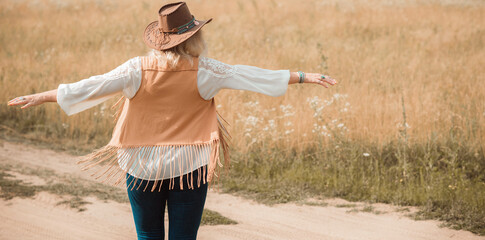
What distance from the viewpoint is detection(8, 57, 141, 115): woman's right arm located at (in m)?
2.86

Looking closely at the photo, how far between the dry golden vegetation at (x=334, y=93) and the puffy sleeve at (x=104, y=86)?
342 centimetres

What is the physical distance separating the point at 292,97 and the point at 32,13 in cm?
1091

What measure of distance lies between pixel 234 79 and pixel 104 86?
66cm

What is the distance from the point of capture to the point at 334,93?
873cm

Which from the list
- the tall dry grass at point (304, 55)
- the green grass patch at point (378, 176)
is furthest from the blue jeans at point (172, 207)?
the tall dry grass at point (304, 55)

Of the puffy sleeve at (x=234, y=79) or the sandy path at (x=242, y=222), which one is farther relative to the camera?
the sandy path at (x=242, y=222)

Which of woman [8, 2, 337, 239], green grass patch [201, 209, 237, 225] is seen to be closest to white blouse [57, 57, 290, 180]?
woman [8, 2, 337, 239]

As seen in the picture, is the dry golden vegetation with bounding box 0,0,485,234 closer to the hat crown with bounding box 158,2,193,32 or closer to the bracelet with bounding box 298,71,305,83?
the bracelet with bounding box 298,71,305,83

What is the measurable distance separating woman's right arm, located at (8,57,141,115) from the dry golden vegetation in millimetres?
3422

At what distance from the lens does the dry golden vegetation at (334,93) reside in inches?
247

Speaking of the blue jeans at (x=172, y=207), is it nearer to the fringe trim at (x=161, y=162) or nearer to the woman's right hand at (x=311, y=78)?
the fringe trim at (x=161, y=162)

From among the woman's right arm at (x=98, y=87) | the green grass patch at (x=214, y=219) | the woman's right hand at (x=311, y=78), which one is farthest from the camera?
the green grass patch at (x=214, y=219)

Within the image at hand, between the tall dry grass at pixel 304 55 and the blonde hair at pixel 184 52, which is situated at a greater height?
the tall dry grass at pixel 304 55

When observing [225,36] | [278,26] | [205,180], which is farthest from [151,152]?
[278,26]
